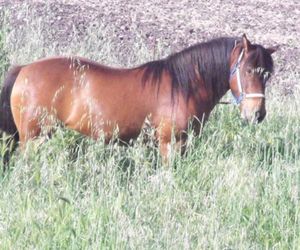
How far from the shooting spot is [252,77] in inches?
Result: 267

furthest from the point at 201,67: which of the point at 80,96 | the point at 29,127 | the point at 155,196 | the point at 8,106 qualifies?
the point at 155,196

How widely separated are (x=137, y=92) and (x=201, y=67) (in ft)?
1.72

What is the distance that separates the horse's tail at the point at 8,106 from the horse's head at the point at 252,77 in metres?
1.67

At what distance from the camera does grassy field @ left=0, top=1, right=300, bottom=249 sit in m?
4.82

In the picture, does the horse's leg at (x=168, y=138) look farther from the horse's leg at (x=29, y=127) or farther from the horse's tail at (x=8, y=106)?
the horse's tail at (x=8, y=106)

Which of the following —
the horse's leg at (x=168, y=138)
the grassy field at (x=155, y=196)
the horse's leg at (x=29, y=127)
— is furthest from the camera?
the horse's leg at (x=29, y=127)

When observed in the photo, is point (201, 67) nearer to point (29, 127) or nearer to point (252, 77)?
point (252, 77)

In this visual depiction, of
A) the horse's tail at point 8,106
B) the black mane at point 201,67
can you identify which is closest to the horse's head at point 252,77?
the black mane at point 201,67

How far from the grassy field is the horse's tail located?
0.44 m

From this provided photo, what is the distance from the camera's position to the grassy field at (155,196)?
482 cm

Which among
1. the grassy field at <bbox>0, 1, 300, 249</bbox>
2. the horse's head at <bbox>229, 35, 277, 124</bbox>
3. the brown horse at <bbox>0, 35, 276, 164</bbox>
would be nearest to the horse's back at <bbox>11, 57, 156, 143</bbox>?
the brown horse at <bbox>0, 35, 276, 164</bbox>

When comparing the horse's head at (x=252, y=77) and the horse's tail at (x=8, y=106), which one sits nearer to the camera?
the horse's head at (x=252, y=77)

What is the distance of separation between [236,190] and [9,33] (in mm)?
4183

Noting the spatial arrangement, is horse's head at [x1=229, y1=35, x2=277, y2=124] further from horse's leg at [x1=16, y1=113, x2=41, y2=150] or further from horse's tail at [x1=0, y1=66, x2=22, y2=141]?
horse's tail at [x1=0, y1=66, x2=22, y2=141]
